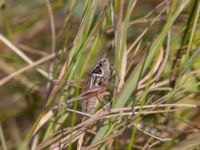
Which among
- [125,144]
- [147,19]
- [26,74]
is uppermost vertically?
[147,19]

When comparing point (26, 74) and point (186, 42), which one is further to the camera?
point (26, 74)

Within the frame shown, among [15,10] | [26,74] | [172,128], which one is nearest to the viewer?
[172,128]

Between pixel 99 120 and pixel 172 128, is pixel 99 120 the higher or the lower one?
the higher one

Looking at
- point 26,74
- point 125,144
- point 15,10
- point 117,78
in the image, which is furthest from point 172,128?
point 15,10

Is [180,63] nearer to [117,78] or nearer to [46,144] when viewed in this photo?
[117,78]

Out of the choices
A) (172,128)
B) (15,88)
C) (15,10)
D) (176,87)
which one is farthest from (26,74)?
(176,87)

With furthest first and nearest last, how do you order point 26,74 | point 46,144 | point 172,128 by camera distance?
point 26,74 < point 172,128 < point 46,144
